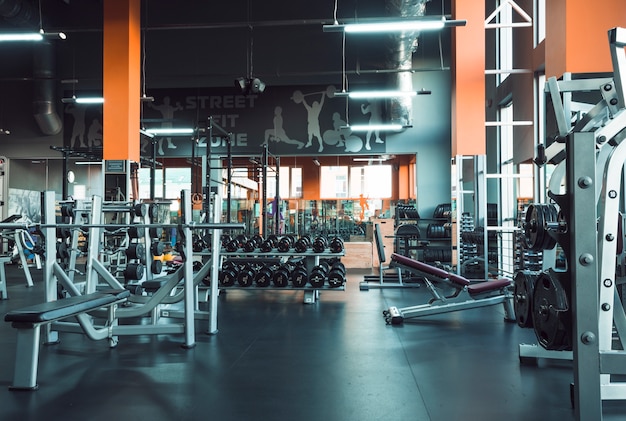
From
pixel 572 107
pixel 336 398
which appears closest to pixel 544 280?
pixel 336 398

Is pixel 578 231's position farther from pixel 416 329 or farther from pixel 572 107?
pixel 416 329

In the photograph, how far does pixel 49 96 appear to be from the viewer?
9.28 meters

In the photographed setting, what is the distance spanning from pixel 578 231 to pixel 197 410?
1.72 metres

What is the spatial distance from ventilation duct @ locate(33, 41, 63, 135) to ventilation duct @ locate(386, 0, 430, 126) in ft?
20.5

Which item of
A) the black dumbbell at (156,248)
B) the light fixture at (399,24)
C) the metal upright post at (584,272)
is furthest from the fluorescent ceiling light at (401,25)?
the metal upright post at (584,272)

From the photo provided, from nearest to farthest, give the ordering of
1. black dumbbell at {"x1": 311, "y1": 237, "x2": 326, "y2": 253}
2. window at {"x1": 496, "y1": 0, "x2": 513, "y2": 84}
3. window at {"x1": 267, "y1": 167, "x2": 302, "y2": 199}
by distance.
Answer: black dumbbell at {"x1": 311, "y1": 237, "x2": 326, "y2": 253}, window at {"x1": 496, "y1": 0, "x2": 513, "y2": 84}, window at {"x1": 267, "y1": 167, "x2": 302, "y2": 199}

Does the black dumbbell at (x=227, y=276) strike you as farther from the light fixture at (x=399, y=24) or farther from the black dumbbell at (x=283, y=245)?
the light fixture at (x=399, y=24)

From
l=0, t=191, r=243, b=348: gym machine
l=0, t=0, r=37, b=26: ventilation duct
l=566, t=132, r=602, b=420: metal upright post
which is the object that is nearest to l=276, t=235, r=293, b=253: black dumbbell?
l=0, t=191, r=243, b=348: gym machine

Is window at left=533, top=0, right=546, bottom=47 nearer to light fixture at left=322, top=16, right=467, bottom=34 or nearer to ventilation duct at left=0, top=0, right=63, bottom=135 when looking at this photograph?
light fixture at left=322, top=16, right=467, bottom=34

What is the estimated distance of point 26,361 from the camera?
2.39 meters

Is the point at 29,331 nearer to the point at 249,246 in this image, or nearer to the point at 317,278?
the point at 317,278

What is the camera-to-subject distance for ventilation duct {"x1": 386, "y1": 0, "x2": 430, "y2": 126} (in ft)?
20.7

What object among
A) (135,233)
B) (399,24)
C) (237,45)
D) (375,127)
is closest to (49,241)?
(135,233)

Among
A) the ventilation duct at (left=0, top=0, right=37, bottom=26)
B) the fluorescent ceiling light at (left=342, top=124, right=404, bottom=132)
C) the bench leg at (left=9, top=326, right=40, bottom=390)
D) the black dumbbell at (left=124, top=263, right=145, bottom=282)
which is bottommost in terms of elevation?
the bench leg at (left=9, top=326, right=40, bottom=390)
